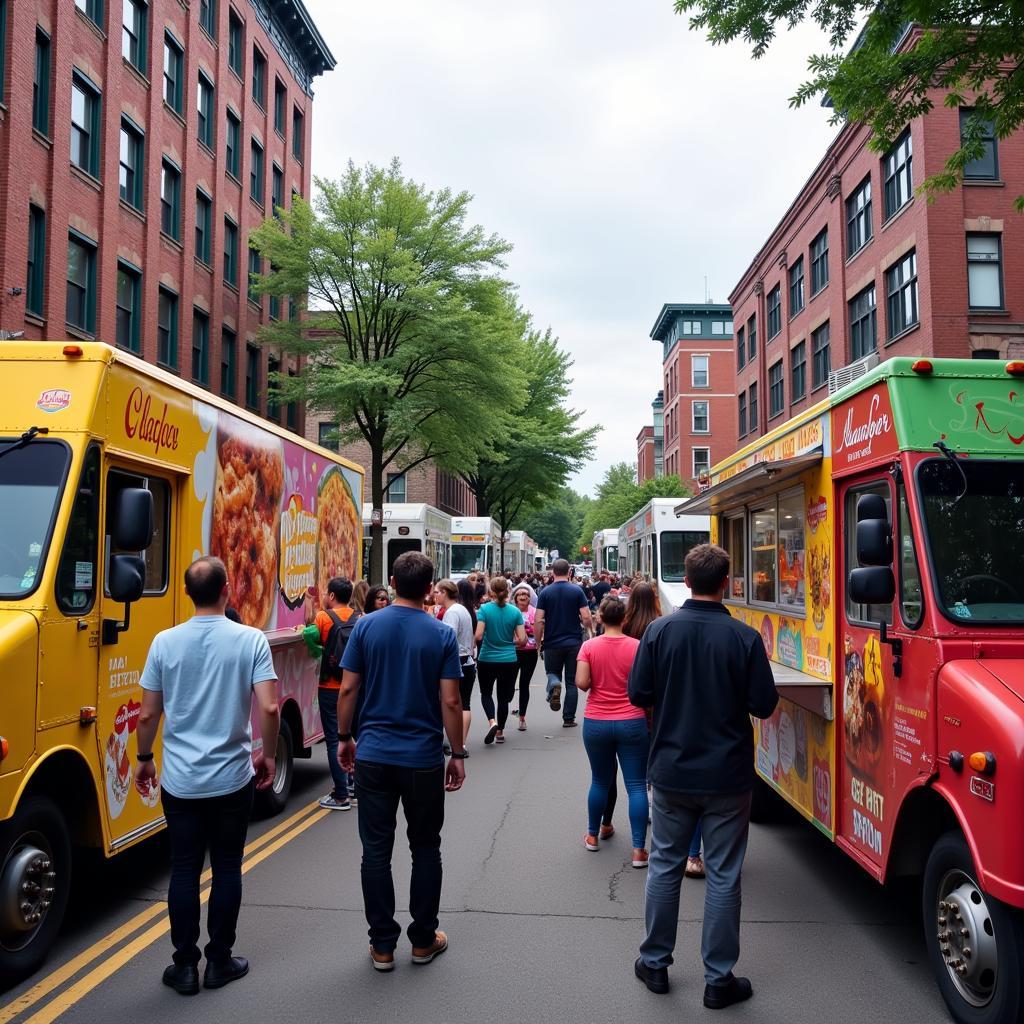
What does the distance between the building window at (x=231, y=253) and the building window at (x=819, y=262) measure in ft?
58.8

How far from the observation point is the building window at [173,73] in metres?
24.0

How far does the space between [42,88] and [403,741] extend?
1871 cm

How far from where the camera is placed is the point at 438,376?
26.9 metres

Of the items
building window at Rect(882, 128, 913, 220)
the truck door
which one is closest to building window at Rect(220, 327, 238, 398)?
building window at Rect(882, 128, 913, 220)

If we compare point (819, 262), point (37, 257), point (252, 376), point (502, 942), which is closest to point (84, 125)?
point (37, 257)

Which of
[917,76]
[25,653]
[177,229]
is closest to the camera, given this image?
[25,653]

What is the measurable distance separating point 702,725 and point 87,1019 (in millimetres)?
2871

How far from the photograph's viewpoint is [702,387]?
68.1m

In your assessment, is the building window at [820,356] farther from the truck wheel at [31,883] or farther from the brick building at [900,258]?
the truck wheel at [31,883]

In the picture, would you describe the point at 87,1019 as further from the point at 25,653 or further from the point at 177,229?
the point at 177,229

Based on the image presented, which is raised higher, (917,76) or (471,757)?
(917,76)

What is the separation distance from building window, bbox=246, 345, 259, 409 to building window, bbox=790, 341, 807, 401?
18109mm

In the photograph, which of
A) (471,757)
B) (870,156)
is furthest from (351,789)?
(870,156)

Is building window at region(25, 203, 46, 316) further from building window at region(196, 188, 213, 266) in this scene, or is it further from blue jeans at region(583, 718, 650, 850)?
blue jeans at region(583, 718, 650, 850)
